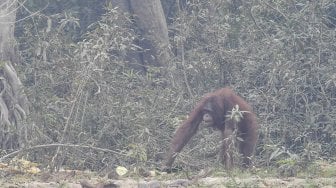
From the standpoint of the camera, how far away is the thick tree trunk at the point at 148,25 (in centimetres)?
1145

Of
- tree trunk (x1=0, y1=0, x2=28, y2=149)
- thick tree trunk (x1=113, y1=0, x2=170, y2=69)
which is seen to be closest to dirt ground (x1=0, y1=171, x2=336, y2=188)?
tree trunk (x1=0, y1=0, x2=28, y2=149)

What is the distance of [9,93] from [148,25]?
9.24 ft

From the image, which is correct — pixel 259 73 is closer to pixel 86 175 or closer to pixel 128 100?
pixel 128 100

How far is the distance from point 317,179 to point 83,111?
2.70 m

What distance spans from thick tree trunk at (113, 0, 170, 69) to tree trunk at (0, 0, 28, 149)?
6.75 feet

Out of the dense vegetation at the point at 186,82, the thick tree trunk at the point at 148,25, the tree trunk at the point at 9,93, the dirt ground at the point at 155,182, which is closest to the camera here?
the dirt ground at the point at 155,182

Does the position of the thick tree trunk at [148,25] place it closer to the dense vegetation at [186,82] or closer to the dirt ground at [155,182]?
the dense vegetation at [186,82]

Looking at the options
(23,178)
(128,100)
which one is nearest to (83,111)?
(128,100)

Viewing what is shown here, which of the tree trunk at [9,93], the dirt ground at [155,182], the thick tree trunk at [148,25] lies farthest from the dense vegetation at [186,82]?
the dirt ground at [155,182]

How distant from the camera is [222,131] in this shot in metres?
8.98

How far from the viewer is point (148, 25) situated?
1159cm

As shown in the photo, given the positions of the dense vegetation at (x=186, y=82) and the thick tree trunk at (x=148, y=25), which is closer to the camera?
the dense vegetation at (x=186, y=82)

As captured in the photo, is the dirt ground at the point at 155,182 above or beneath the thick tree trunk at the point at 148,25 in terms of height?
beneath

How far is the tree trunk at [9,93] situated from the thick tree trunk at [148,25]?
206cm
